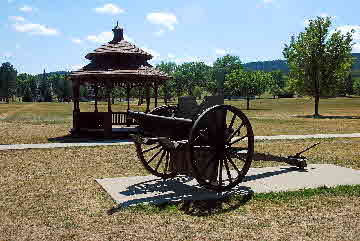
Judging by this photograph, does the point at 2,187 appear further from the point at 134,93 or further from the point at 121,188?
the point at 134,93

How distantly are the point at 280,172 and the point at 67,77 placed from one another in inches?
549

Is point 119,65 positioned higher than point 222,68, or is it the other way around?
point 222,68

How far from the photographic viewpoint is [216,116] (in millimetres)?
8227

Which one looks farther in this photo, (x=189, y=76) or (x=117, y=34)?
(x=189, y=76)

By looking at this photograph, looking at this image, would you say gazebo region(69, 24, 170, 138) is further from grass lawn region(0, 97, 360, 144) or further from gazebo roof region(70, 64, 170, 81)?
grass lawn region(0, 97, 360, 144)

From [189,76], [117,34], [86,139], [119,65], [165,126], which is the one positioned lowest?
[86,139]

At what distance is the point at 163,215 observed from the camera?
6.96 meters

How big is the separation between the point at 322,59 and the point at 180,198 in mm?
39471

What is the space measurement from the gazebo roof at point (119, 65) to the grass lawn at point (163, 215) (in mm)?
9671

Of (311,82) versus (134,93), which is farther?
(134,93)

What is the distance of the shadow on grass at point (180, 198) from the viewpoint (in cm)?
731

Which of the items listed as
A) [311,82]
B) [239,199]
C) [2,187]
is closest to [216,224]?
[239,199]

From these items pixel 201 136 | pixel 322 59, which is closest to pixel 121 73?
pixel 201 136

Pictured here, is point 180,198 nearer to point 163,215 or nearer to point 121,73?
point 163,215
